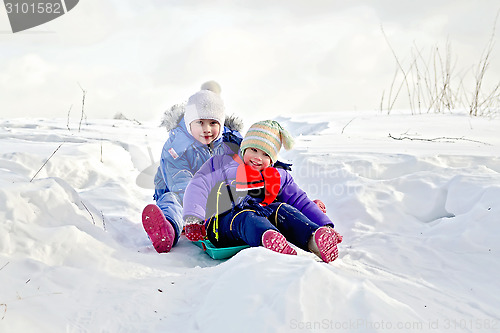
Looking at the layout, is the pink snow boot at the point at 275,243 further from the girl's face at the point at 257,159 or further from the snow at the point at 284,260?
the girl's face at the point at 257,159

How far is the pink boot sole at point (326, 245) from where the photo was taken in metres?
2.13

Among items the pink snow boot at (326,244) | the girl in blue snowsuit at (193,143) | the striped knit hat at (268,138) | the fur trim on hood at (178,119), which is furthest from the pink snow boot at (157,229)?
the fur trim on hood at (178,119)

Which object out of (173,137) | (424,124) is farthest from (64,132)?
(424,124)

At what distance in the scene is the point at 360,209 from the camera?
114 inches

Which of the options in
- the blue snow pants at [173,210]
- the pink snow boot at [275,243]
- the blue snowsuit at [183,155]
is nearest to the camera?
the pink snow boot at [275,243]

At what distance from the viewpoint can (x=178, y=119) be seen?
3.57 metres

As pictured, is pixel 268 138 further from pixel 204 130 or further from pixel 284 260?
pixel 284 260

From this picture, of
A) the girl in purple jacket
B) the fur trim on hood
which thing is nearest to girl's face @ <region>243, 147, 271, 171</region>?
the girl in purple jacket

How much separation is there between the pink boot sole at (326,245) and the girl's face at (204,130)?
143 centimetres

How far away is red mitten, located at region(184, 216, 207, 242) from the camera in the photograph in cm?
238

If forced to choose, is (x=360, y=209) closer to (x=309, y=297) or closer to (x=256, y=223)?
(x=256, y=223)

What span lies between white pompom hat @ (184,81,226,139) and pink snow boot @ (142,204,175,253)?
107 cm

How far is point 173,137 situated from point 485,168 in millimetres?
2455

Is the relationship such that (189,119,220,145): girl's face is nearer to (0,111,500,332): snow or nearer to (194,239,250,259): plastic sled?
(0,111,500,332): snow
